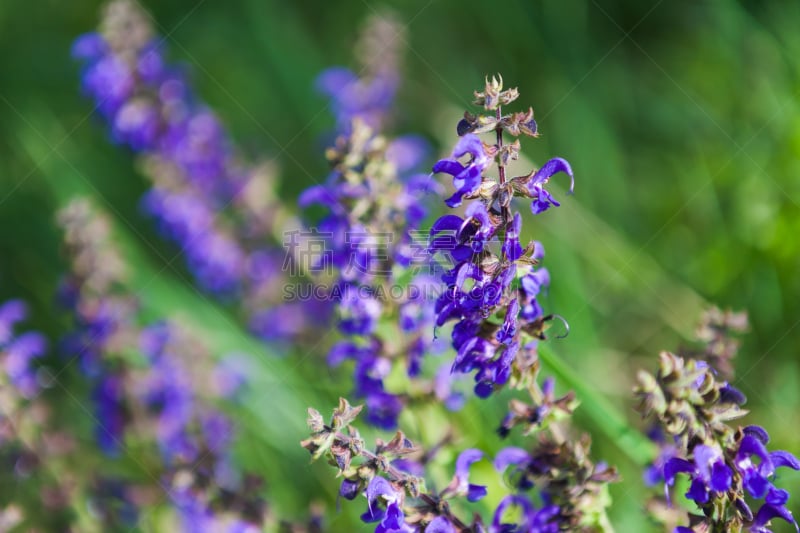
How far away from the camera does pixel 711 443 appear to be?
246 centimetres

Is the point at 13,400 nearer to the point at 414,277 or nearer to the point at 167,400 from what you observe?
the point at 167,400

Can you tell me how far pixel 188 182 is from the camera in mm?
5902

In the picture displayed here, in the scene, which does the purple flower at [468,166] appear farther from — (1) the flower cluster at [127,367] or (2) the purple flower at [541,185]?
(1) the flower cluster at [127,367]

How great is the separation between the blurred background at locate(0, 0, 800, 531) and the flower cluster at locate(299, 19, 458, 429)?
407mm

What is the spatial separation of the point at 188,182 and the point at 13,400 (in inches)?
88.8

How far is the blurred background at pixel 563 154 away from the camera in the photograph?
521cm

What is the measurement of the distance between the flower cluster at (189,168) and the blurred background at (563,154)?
44 cm

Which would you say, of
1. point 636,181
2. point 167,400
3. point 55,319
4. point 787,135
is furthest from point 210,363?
point 787,135

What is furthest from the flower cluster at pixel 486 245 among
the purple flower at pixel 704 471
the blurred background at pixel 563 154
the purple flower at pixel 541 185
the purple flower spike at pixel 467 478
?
the blurred background at pixel 563 154

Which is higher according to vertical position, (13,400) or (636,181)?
(636,181)

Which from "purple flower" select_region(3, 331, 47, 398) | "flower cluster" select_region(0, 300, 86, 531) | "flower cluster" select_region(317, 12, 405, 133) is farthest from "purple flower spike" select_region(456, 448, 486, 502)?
"flower cluster" select_region(317, 12, 405, 133)

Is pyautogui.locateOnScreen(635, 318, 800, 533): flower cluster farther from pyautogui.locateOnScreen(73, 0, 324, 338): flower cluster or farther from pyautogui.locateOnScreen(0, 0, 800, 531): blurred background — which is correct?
pyautogui.locateOnScreen(73, 0, 324, 338): flower cluster

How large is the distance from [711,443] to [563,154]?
4.53m

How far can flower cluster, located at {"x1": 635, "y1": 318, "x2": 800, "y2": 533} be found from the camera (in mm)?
2416
